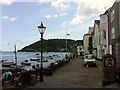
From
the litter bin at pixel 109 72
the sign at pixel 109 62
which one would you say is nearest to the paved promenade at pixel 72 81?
the litter bin at pixel 109 72

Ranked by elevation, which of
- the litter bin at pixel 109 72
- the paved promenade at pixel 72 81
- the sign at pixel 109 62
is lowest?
the paved promenade at pixel 72 81

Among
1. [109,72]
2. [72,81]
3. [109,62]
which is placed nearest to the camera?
[109,72]

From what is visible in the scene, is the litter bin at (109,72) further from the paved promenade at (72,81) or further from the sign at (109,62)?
the paved promenade at (72,81)

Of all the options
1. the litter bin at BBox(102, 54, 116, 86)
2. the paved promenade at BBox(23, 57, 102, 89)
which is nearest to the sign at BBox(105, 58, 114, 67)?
the litter bin at BBox(102, 54, 116, 86)

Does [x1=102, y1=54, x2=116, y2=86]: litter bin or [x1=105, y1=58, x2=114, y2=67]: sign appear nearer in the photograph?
[x1=102, y1=54, x2=116, y2=86]: litter bin

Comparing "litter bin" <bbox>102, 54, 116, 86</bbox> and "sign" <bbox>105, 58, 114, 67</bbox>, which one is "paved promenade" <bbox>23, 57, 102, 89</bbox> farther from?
"sign" <bbox>105, 58, 114, 67</bbox>

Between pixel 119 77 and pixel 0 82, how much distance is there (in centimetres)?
809

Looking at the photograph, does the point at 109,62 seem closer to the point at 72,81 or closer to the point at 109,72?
the point at 109,72

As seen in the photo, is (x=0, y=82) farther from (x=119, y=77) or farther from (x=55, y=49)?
(x=55, y=49)

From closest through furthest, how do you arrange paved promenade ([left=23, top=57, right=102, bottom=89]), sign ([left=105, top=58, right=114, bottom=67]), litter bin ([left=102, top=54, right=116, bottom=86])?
paved promenade ([left=23, top=57, right=102, bottom=89]) < litter bin ([left=102, top=54, right=116, bottom=86]) < sign ([left=105, top=58, right=114, bottom=67])

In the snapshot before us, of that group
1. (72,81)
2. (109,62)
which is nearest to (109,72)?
(109,62)

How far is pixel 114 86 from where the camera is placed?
20125 mm

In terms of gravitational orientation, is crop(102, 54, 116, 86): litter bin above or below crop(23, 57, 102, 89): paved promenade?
above

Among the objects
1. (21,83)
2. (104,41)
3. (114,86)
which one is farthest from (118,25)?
(104,41)
